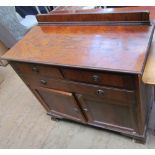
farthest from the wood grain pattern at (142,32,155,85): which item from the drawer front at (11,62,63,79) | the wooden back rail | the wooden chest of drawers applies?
the drawer front at (11,62,63,79)

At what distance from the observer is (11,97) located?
2100 millimetres

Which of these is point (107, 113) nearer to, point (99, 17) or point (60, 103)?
point (60, 103)

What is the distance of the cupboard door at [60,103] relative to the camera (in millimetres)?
1224

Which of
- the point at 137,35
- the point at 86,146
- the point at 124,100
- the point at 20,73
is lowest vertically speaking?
the point at 86,146

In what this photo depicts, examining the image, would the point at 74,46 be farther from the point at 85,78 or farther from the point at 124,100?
the point at 124,100

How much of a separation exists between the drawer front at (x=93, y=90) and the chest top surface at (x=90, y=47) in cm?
17

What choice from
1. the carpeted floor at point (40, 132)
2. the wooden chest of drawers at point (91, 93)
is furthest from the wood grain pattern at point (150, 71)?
the carpeted floor at point (40, 132)

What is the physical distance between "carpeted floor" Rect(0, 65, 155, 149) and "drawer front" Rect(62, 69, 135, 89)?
65 cm

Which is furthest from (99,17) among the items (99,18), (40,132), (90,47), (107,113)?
(40,132)

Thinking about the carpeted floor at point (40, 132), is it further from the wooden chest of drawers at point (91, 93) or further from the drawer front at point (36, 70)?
the drawer front at point (36, 70)

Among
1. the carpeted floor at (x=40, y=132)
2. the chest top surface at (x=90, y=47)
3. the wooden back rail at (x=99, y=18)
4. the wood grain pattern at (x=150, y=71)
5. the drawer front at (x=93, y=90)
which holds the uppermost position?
the wooden back rail at (x=99, y=18)

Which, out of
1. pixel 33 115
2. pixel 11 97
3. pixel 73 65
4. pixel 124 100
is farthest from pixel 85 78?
pixel 11 97

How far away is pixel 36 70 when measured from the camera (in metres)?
1.13
